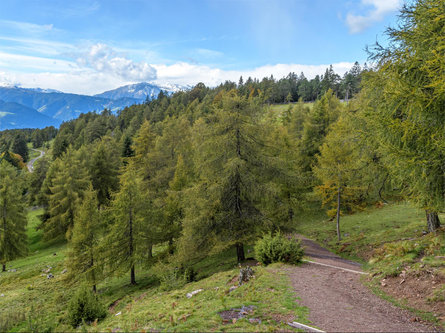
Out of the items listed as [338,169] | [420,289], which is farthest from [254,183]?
[420,289]

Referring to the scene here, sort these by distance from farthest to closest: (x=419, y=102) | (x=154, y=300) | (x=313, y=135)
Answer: (x=313, y=135), (x=154, y=300), (x=419, y=102)

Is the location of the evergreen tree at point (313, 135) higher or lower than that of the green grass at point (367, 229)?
higher

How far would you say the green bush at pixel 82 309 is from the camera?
39.7 ft

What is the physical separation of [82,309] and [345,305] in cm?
1158

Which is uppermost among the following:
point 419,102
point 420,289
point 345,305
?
point 419,102

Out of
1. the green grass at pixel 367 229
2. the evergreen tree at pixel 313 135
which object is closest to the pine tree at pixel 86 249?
the green grass at pixel 367 229

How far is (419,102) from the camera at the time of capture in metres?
8.60

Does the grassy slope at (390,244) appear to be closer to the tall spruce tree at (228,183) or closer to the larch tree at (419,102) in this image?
the larch tree at (419,102)

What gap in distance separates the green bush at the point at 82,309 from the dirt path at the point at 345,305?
374 inches

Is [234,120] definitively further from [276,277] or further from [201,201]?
[276,277]

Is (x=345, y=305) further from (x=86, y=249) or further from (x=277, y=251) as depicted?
(x=86, y=249)

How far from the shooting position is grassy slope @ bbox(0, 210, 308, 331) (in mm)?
7781

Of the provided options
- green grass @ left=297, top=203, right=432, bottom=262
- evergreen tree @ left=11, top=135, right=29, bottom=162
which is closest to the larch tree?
green grass @ left=297, top=203, right=432, bottom=262

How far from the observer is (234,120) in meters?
16.4
